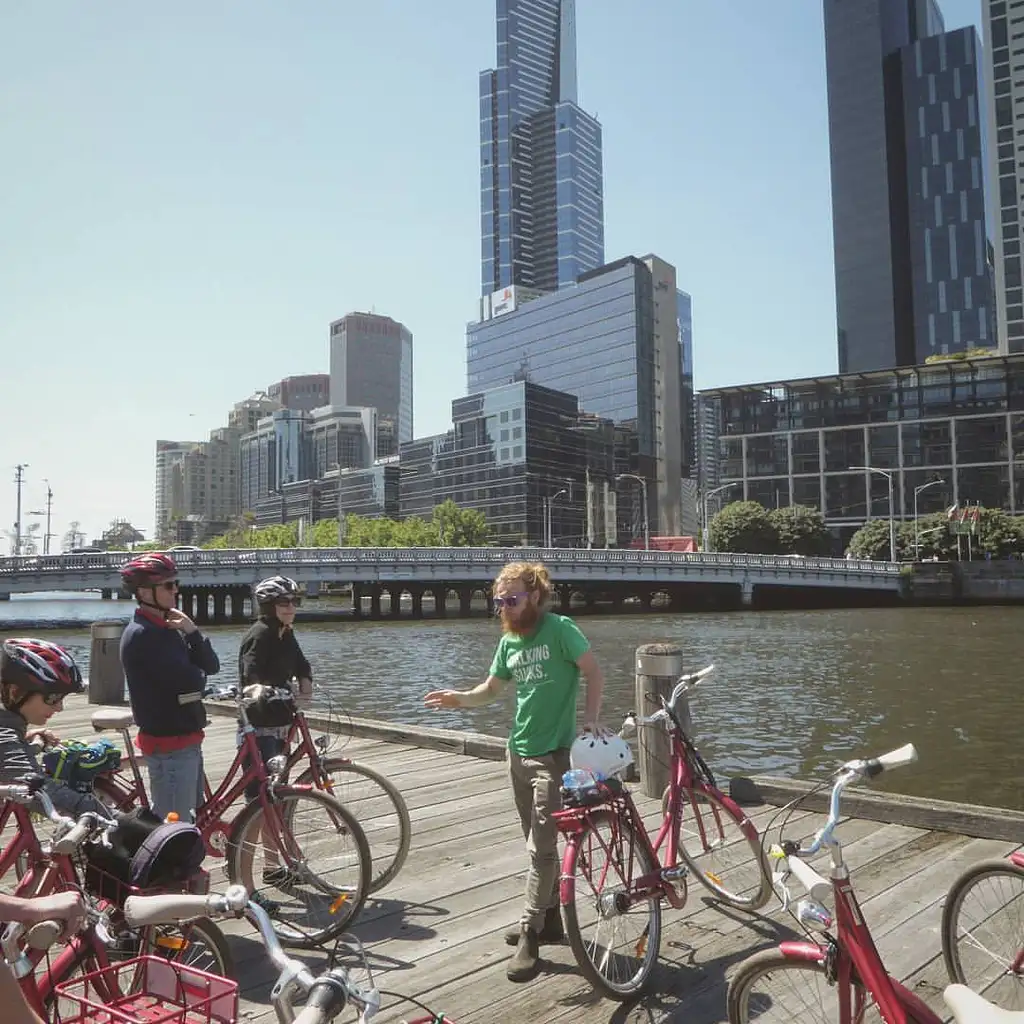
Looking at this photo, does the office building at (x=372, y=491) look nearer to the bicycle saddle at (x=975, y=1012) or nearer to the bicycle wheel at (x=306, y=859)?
the bicycle wheel at (x=306, y=859)

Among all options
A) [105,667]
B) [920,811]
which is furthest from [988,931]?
[105,667]

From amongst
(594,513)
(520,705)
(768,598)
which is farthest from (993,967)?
(594,513)

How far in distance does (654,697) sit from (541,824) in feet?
10.1

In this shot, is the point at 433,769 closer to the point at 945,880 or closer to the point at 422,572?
the point at 945,880

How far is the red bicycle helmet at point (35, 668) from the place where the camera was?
3.80 m

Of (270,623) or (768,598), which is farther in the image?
(768,598)

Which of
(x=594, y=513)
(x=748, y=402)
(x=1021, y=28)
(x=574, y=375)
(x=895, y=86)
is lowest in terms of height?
(x=594, y=513)

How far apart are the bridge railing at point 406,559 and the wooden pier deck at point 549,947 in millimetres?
55574

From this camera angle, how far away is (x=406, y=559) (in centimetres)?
6625

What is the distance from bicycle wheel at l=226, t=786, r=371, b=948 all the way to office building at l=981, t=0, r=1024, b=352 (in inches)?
6217

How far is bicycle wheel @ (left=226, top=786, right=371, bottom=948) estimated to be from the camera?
5090mm

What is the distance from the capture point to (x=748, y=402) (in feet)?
387

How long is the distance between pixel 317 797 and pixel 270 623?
1458mm

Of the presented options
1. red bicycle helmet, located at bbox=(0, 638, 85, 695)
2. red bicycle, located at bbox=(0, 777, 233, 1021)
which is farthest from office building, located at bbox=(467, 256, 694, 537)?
red bicycle, located at bbox=(0, 777, 233, 1021)
